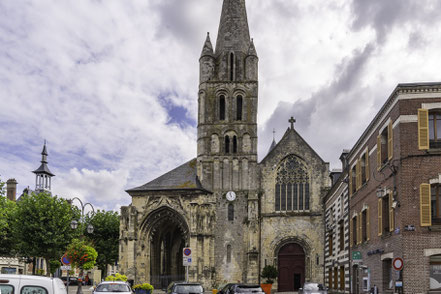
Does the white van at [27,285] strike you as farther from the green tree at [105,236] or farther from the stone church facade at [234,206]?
the green tree at [105,236]

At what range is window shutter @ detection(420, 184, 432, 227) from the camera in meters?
19.7

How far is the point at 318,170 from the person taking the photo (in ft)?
162

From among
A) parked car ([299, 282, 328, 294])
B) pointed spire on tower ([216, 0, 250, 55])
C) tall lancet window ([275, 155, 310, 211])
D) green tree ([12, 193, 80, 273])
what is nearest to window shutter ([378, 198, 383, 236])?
parked car ([299, 282, 328, 294])

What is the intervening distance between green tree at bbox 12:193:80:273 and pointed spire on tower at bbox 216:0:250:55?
68.7ft

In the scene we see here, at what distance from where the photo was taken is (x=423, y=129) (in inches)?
798

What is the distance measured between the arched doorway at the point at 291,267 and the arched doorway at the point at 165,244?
8.45 m

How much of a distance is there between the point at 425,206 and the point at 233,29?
37157 mm

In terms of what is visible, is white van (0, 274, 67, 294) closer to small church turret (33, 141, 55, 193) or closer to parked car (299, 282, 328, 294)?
parked car (299, 282, 328, 294)

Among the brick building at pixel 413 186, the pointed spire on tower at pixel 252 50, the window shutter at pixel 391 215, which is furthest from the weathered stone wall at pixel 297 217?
the window shutter at pixel 391 215

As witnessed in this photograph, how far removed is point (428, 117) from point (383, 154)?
325 cm

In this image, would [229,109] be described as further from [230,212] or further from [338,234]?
[338,234]

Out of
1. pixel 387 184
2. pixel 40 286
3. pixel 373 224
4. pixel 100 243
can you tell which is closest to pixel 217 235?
pixel 100 243

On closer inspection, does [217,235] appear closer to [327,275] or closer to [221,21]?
[327,275]

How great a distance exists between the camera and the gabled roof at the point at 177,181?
49.4 m
